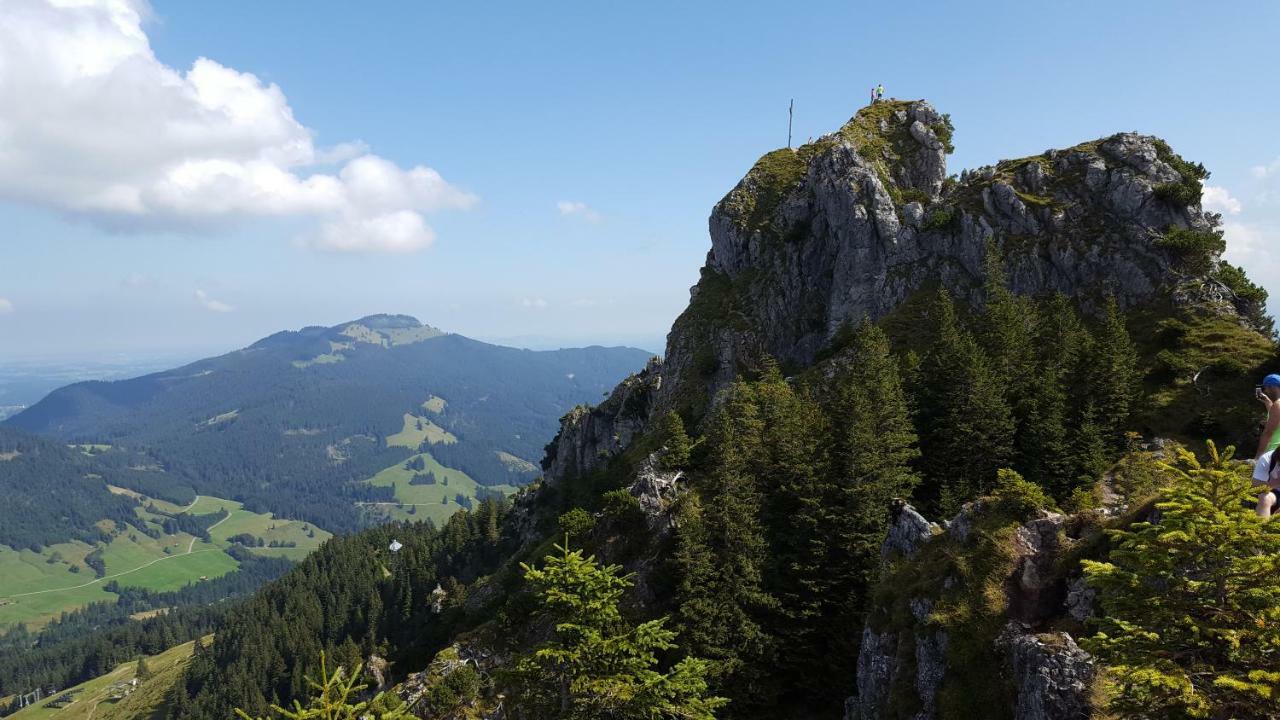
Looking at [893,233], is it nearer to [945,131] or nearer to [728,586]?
[945,131]

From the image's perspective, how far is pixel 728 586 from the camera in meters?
44.1

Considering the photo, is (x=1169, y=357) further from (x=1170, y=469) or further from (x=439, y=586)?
(x=439, y=586)

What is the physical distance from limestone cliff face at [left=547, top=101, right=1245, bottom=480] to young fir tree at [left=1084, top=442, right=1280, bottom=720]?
59.9 m

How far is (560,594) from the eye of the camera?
25547 mm

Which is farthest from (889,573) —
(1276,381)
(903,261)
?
(903,261)

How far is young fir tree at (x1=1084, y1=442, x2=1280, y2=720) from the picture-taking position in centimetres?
1296

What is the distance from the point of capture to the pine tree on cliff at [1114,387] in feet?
151

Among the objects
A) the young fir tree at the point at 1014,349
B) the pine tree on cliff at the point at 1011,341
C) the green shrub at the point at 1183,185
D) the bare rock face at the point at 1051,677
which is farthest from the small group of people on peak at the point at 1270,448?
the green shrub at the point at 1183,185

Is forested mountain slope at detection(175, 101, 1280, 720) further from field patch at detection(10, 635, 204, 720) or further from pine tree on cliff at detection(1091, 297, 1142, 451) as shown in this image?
field patch at detection(10, 635, 204, 720)

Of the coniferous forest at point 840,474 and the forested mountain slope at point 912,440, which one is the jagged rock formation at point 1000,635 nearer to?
the forested mountain slope at point 912,440

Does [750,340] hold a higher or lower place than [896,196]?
lower

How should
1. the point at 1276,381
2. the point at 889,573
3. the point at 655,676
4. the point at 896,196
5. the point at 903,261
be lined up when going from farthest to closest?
the point at 896,196 → the point at 903,261 → the point at 889,573 → the point at 655,676 → the point at 1276,381

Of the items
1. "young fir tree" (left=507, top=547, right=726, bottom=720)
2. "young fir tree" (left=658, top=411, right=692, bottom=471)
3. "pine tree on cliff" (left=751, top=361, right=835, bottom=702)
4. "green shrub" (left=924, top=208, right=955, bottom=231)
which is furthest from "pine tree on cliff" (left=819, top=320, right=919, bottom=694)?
"green shrub" (left=924, top=208, right=955, bottom=231)

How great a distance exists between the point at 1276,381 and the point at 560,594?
23982mm
